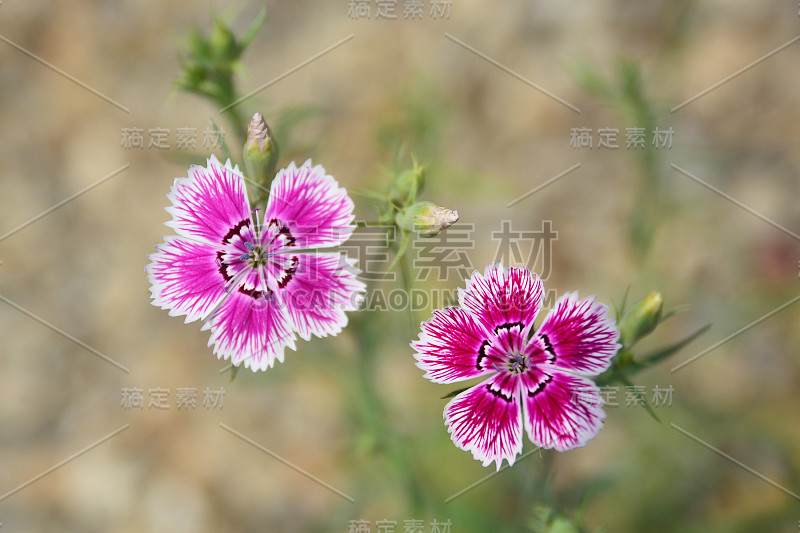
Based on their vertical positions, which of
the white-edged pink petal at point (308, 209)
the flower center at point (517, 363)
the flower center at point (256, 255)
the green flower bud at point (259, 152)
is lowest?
the flower center at point (517, 363)

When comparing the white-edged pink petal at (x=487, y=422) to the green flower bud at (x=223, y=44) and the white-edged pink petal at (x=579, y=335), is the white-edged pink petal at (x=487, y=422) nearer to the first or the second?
the white-edged pink petal at (x=579, y=335)

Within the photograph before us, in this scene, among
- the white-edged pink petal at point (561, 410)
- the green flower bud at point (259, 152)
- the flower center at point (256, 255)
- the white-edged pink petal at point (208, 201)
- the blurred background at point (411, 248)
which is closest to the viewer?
the white-edged pink petal at point (561, 410)

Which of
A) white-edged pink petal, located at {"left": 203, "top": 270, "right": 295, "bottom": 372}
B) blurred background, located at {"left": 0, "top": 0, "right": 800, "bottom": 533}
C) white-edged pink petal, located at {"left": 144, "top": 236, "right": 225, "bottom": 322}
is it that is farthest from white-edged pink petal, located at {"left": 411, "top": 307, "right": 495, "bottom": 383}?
blurred background, located at {"left": 0, "top": 0, "right": 800, "bottom": 533}

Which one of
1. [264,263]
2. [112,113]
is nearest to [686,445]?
[264,263]

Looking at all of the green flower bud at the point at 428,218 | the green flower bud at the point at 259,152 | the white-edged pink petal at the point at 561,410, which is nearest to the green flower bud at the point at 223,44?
the green flower bud at the point at 259,152

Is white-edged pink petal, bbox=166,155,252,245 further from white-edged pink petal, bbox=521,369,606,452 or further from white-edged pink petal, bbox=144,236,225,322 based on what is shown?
white-edged pink petal, bbox=521,369,606,452

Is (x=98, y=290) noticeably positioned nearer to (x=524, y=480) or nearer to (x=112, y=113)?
(x=112, y=113)

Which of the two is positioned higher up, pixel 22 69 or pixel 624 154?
pixel 22 69
